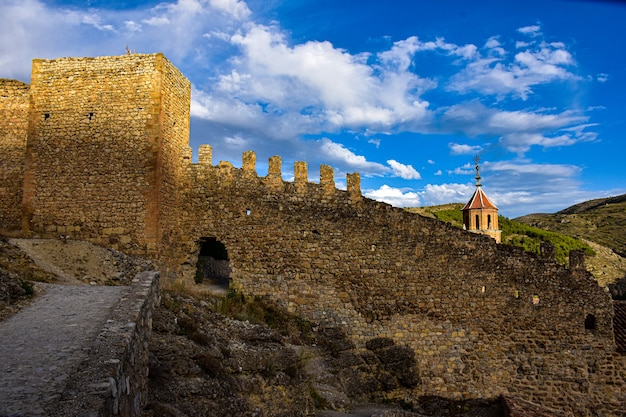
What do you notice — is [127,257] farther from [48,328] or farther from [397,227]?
[397,227]

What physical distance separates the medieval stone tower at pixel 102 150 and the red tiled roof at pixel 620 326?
13986mm

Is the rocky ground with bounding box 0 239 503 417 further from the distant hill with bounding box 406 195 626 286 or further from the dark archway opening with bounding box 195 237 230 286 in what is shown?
the distant hill with bounding box 406 195 626 286

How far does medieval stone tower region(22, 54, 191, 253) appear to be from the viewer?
13078mm

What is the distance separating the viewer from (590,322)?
14484mm

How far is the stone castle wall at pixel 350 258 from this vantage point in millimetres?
13500

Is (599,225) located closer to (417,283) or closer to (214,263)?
(417,283)

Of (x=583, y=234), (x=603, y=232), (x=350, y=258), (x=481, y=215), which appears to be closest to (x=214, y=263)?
(x=350, y=258)

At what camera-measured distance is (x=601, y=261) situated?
38156 millimetres

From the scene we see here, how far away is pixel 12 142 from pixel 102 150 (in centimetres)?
379

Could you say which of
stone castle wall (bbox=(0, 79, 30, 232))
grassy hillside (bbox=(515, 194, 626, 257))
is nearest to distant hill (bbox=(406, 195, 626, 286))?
grassy hillside (bbox=(515, 194, 626, 257))

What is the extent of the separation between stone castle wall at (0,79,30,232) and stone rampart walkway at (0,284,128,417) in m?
8.06

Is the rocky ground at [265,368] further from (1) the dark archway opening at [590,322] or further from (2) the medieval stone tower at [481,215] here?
(2) the medieval stone tower at [481,215]

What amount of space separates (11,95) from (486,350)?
1659cm

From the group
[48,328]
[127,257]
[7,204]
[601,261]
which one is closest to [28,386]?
[48,328]
